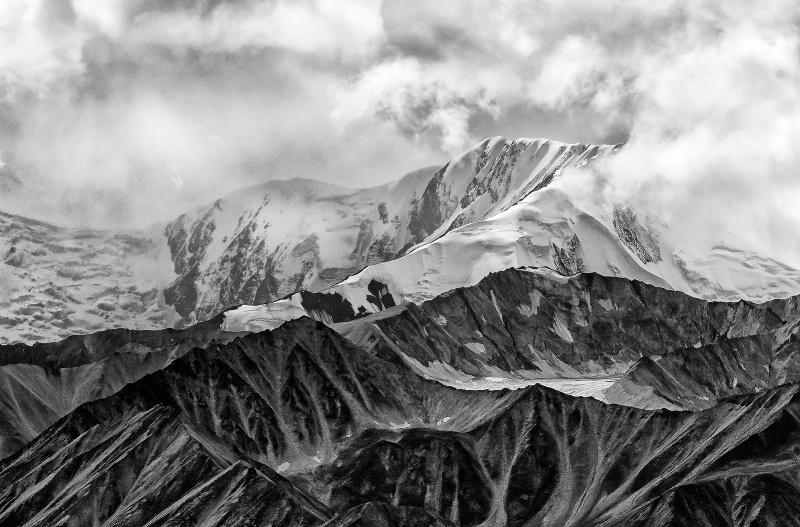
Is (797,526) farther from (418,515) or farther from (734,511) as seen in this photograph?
(418,515)

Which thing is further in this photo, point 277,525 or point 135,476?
point 135,476

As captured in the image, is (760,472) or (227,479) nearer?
(227,479)

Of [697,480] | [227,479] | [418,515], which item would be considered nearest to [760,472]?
[697,480]

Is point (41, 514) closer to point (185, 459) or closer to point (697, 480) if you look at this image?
point (185, 459)

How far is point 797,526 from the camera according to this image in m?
188

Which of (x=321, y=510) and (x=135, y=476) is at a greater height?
(x=135, y=476)

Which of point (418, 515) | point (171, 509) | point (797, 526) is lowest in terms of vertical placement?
point (797, 526)

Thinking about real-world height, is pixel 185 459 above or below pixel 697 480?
above

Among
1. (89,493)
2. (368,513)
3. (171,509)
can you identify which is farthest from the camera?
(89,493)

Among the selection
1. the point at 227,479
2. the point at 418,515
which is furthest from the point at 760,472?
the point at 227,479

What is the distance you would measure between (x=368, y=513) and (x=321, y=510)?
68.9 feet

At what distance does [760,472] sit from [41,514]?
286 feet

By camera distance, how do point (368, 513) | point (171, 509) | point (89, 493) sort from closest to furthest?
point (368, 513) < point (171, 509) < point (89, 493)

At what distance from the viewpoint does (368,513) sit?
166 metres
